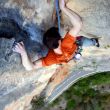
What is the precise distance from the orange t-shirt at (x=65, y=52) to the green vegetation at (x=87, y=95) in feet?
10.7

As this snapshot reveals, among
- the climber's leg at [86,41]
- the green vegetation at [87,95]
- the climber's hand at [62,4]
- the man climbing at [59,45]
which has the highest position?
the climber's hand at [62,4]

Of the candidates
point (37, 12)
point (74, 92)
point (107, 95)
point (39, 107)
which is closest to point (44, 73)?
point (37, 12)

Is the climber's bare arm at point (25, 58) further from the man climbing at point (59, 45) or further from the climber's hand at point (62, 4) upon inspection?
the climber's hand at point (62, 4)

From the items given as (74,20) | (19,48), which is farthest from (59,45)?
(19,48)

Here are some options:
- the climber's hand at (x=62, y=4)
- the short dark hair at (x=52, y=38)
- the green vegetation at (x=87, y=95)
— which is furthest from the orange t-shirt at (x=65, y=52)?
the green vegetation at (x=87, y=95)

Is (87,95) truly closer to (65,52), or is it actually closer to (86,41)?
(86,41)

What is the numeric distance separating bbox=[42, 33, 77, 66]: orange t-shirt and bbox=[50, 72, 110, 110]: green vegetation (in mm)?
3253

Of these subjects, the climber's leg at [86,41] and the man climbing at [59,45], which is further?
the climber's leg at [86,41]

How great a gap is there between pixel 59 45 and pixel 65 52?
127 mm

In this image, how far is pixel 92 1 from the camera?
143 inches

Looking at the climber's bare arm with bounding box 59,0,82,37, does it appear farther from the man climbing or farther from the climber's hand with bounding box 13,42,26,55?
the climber's hand with bounding box 13,42,26,55

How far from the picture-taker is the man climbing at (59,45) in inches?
134

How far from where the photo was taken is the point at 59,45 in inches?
138

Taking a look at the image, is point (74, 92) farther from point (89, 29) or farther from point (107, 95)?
point (89, 29)
